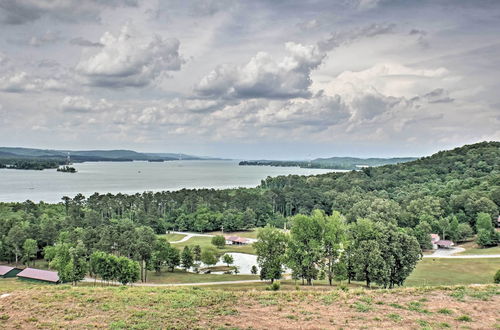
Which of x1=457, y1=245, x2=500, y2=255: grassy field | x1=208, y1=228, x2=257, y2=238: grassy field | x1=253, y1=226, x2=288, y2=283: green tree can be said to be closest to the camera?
x1=253, y1=226, x2=288, y2=283: green tree

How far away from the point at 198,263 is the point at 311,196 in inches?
2331

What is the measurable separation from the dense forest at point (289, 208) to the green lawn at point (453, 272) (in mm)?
6470

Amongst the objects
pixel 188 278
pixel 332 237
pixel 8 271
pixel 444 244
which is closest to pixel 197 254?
pixel 188 278

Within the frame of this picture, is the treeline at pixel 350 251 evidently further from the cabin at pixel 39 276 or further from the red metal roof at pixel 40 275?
the red metal roof at pixel 40 275

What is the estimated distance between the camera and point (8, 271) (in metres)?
47.6

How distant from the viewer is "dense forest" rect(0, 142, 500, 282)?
55.1m

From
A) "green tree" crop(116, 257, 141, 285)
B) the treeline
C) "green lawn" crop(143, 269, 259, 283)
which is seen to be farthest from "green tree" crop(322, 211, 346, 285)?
"green tree" crop(116, 257, 141, 285)

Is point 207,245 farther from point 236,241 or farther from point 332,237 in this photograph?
point 332,237

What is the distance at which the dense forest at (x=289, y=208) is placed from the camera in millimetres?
55062

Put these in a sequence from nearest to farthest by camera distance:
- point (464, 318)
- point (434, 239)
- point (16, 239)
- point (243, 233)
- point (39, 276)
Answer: point (464, 318) → point (39, 276) → point (16, 239) → point (434, 239) → point (243, 233)

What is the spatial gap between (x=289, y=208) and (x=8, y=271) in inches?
2909

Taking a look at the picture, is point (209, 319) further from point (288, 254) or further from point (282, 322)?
point (288, 254)

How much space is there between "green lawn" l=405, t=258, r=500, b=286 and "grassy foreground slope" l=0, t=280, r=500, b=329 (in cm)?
2062

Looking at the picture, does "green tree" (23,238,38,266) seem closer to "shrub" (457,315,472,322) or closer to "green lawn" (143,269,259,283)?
"green lawn" (143,269,259,283)
